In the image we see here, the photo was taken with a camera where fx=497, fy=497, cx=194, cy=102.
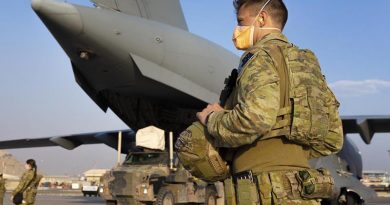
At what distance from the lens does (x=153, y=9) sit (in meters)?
12.0

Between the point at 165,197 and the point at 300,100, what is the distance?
7420 mm

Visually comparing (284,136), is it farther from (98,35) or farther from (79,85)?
(79,85)

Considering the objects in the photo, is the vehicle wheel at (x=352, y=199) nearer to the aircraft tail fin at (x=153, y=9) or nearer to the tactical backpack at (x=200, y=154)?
the aircraft tail fin at (x=153, y=9)

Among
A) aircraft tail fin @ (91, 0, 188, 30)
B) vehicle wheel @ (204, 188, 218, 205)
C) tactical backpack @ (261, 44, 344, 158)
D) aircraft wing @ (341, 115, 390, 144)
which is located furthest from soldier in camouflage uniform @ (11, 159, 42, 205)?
aircraft wing @ (341, 115, 390, 144)

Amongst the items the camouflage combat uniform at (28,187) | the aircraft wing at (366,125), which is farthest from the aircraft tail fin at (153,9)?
the aircraft wing at (366,125)

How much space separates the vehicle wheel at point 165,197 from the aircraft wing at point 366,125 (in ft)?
24.3

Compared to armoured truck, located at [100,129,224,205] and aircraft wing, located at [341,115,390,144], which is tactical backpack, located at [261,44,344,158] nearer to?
armoured truck, located at [100,129,224,205]

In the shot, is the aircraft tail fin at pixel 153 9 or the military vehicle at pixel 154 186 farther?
the aircraft tail fin at pixel 153 9

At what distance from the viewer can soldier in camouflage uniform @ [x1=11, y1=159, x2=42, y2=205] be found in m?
8.47

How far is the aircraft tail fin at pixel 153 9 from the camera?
420 inches

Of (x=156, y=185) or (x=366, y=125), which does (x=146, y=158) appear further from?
(x=366, y=125)

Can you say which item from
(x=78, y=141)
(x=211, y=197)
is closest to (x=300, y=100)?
(x=211, y=197)

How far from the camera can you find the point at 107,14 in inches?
392

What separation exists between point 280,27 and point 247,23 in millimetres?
166
